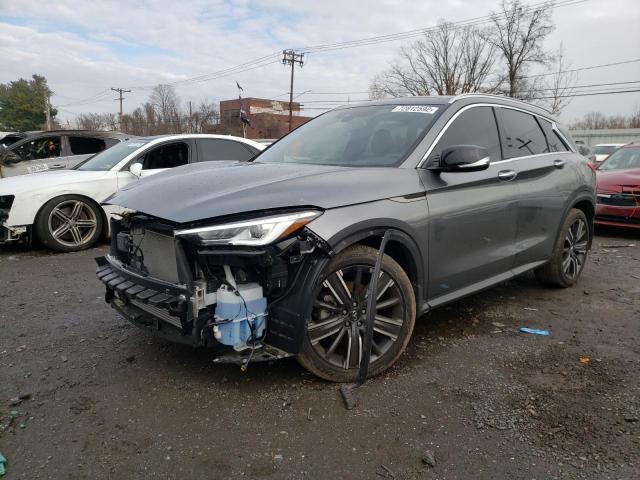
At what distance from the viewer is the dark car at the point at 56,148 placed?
1029cm

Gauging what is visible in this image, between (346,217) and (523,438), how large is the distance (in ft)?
4.72

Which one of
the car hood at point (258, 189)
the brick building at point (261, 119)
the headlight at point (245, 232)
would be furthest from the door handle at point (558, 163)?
the brick building at point (261, 119)

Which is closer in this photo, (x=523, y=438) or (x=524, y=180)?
(x=523, y=438)

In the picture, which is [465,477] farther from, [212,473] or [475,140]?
[475,140]

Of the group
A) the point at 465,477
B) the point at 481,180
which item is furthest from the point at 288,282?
the point at 481,180

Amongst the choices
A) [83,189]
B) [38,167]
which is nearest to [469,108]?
[83,189]

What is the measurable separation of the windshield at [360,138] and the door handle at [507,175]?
741mm

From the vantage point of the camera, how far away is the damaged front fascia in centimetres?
247

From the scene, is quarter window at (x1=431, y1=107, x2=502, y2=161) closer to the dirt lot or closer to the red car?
the dirt lot

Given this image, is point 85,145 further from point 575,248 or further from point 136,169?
point 575,248

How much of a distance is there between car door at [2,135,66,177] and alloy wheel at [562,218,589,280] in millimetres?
9617

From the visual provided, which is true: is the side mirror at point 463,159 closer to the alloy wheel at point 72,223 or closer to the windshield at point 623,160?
the alloy wheel at point 72,223

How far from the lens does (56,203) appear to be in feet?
21.0

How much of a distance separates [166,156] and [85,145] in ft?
14.0
